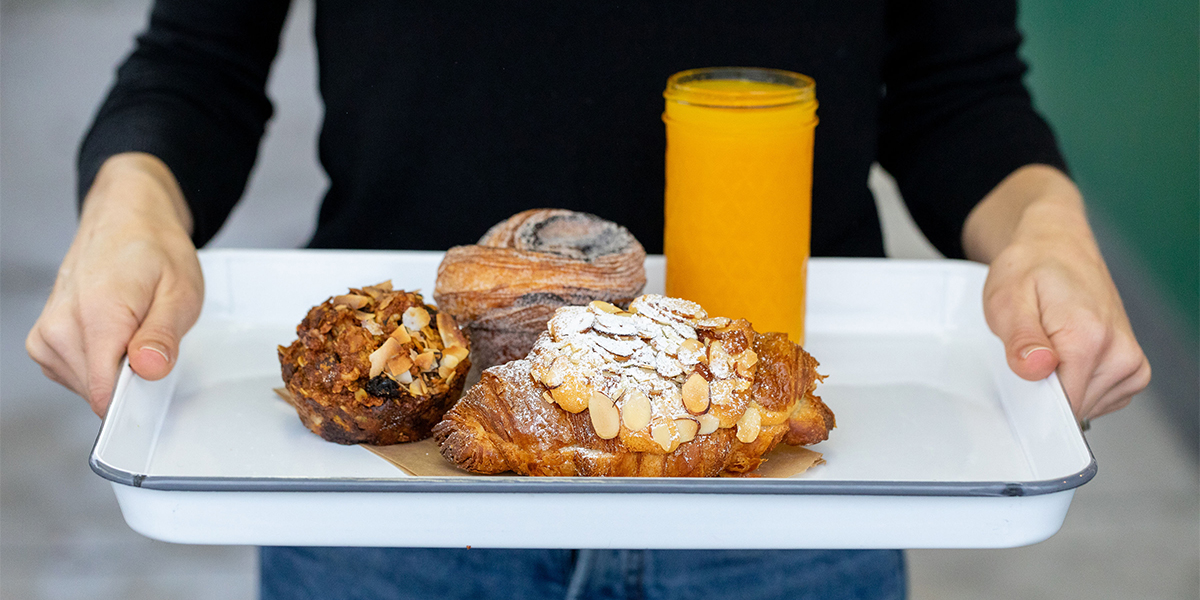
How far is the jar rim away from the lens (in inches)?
34.9

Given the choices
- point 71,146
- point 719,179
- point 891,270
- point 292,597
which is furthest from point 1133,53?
point 71,146

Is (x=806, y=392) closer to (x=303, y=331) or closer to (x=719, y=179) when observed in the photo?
(x=719, y=179)

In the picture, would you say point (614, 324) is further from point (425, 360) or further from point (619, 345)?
point (425, 360)

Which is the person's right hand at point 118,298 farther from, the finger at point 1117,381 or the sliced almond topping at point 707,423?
the finger at point 1117,381

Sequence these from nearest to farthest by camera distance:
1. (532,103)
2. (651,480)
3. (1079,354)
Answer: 1. (651,480)
2. (1079,354)
3. (532,103)

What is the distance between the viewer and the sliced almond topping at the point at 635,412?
0.72 metres

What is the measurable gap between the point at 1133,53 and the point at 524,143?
98.5 inches

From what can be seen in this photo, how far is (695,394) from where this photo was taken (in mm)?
737

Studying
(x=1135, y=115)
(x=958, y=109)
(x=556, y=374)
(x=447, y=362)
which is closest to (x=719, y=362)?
(x=556, y=374)

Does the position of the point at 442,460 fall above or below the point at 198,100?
below

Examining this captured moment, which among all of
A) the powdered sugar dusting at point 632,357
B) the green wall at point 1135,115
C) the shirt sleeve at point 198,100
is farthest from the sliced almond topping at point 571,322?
the green wall at point 1135,115

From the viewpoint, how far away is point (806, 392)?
2.61 ft

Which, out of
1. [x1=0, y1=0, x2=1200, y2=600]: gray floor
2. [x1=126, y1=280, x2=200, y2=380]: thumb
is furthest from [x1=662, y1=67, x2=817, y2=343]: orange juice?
[x1=0, y1=0, x2=1200, y2=600]: gray floor

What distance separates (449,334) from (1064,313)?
541 millimetres
